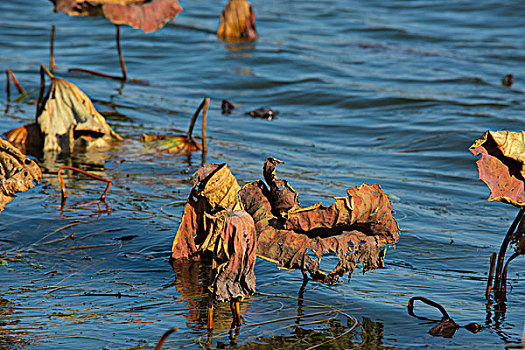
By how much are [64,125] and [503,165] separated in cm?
328

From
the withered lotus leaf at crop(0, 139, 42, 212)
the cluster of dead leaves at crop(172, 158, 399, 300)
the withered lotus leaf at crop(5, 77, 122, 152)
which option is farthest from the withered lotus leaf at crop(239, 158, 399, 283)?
the withered lotus leaf at crop(5, 77, 122, 152)

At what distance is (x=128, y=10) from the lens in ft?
20.6

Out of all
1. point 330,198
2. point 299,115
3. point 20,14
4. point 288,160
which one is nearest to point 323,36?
point 299,115

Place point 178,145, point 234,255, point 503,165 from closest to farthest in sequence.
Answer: point 234,255 < point 503,165 < point 178,145

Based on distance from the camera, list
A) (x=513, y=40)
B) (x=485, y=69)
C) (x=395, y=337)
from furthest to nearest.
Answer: (x=513, y=40)
(x=485, y=69)
(x=395, y=337)

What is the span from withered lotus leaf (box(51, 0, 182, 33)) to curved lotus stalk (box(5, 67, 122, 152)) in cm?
143

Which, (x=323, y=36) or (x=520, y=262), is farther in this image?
(x=323, y=36)

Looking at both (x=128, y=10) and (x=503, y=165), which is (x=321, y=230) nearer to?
(x=503, y=165)

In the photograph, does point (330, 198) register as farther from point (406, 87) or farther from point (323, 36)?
point (323, 36)

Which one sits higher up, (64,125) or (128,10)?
(128,10)

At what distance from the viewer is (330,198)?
4395mm

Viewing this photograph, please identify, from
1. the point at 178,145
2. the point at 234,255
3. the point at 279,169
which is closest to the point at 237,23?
the point at 178,145

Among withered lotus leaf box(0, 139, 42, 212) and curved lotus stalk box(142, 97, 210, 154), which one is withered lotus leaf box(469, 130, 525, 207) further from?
curved lotus stalk box(142, 97, 210, 154)

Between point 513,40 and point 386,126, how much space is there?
514 centimetres
